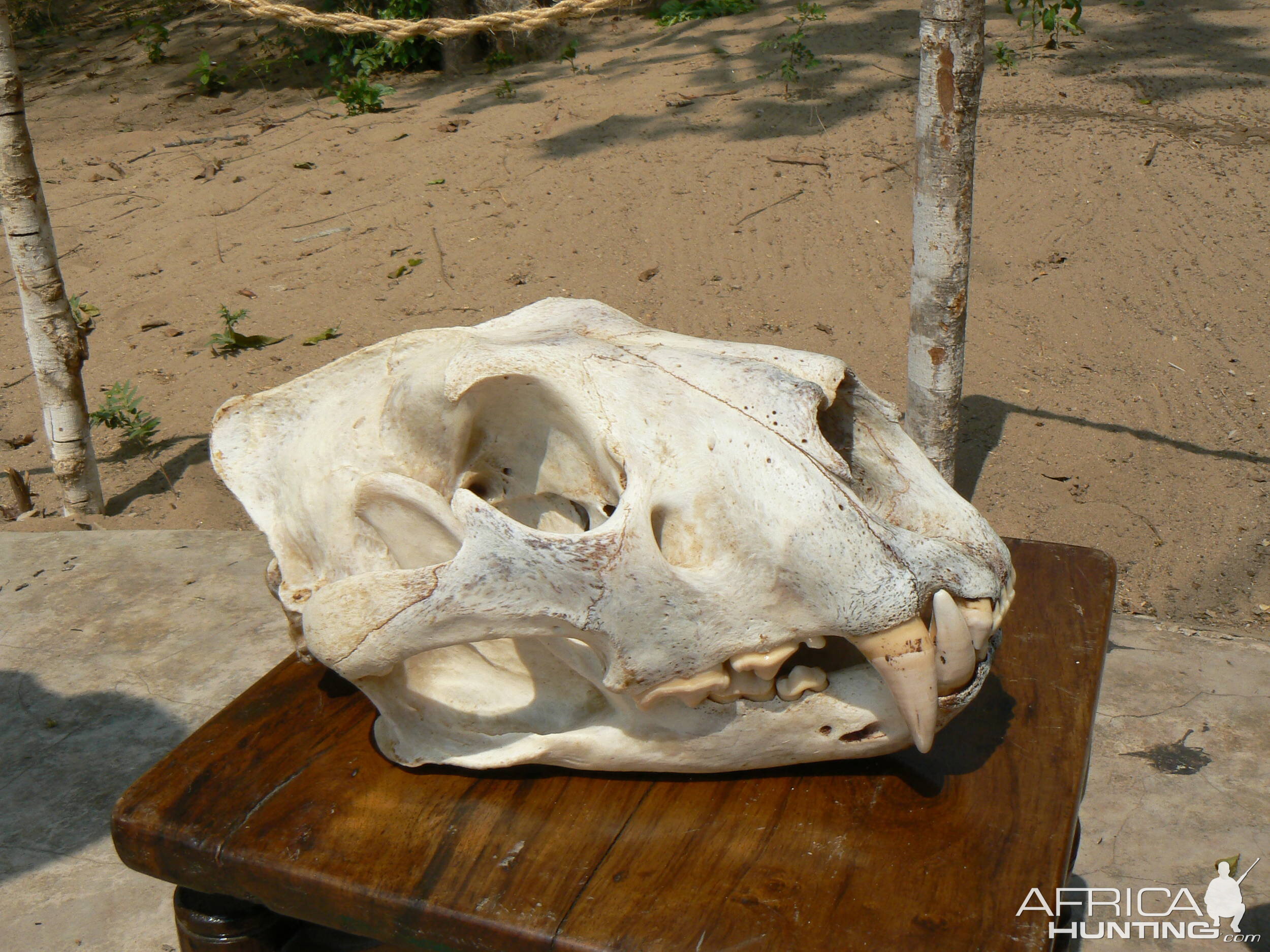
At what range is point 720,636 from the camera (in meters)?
1.57

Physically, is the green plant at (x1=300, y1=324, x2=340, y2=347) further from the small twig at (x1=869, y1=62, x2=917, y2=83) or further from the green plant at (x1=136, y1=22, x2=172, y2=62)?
the green plant at (x1=136, y1=22, x2=172, y2=62)

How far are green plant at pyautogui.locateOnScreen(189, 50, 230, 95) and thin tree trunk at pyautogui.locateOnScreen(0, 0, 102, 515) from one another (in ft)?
16.7

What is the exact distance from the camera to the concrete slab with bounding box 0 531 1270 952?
2270mm

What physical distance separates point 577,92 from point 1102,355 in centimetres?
411

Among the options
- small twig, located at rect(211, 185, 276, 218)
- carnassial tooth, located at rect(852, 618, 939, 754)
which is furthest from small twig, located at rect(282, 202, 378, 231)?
carnassial tooth, located at rect(852, 618, 939, 754)

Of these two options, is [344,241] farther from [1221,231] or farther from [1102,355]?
[1221,231]

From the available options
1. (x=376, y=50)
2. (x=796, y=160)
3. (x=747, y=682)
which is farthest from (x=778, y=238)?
(x=747, y=682)

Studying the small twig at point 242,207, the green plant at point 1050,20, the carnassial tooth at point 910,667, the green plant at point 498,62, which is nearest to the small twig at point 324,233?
the small twig at point 242,207

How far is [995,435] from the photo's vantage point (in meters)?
4.39

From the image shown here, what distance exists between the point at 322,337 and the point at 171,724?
2894 mm

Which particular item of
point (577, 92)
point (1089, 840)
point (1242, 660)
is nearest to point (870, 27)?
Result: point (577, 92)

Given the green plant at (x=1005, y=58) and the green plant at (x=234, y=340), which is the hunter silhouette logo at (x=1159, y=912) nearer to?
the green plant at (x=234, y=340)

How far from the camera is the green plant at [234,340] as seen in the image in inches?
209

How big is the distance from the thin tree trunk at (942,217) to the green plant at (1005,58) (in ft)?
12.8
